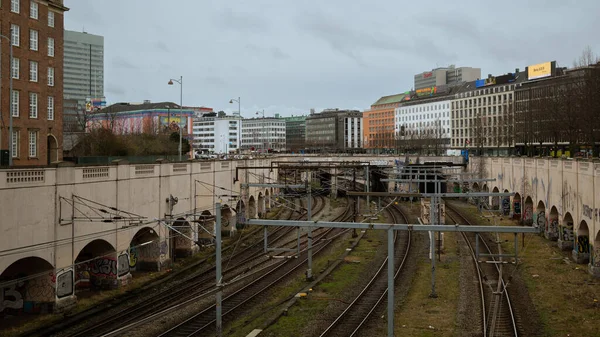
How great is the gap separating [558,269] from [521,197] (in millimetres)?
20682

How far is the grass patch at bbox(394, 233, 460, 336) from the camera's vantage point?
69.8ft

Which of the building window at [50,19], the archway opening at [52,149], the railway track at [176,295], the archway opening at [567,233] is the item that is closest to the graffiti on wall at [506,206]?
the archway opening at [567,233]

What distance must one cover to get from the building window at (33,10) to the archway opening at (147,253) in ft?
93.4

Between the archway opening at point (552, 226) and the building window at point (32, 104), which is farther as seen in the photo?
the building window at point (32, 104)

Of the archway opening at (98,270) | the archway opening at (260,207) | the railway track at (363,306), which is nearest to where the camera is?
the railway track at (363,306)

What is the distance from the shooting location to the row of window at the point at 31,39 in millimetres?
46938

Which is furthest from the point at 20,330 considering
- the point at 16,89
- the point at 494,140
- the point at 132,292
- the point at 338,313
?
the point at 494,140

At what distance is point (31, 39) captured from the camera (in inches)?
1937

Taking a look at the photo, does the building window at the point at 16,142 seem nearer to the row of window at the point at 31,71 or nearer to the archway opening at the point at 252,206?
the row of window at the point at 31,71

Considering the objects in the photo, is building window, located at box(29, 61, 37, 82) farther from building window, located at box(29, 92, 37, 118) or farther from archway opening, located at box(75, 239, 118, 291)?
archway opening, located at box(75, 239, 118, 291)

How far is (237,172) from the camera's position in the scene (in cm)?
4709

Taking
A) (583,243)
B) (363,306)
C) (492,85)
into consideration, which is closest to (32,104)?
(363,306)

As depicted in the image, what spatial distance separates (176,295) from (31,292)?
6265mm

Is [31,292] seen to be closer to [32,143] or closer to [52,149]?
[32,143]
